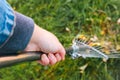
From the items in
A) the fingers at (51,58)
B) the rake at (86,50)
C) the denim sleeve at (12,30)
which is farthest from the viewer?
the rake at (86,50)

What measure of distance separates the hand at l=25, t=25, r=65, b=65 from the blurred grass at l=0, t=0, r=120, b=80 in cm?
56

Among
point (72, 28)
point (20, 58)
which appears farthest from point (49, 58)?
point (72, 28)

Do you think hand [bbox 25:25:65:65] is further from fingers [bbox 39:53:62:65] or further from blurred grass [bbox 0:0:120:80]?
blurred grass [bbox 0:0:120:80]

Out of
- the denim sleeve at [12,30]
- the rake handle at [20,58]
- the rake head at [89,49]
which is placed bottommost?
the rake head at [89,49]

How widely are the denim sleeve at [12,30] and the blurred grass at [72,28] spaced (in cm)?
94

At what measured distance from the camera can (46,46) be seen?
1.52 meters

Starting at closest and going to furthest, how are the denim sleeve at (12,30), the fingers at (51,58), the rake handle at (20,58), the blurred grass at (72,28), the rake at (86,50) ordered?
the denim sleeve at (12,30) < the rake handle at (20,58) < the fingers at (51,58) < the rake at (86,50) < the blurred grass at (72,28)

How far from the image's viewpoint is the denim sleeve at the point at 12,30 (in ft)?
3.34

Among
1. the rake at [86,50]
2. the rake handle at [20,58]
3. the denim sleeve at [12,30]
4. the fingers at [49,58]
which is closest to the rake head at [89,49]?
the rake at [86,50]

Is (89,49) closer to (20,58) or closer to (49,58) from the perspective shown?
(49,58)

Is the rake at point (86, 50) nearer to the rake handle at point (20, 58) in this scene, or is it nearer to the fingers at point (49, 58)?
the fingers at point (49, 58)

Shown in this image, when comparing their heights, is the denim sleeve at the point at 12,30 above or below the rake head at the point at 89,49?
above

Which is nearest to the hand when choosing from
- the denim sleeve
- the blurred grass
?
the denim sleeve

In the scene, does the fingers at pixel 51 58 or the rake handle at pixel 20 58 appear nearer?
the rake handle at pixel 20 58
